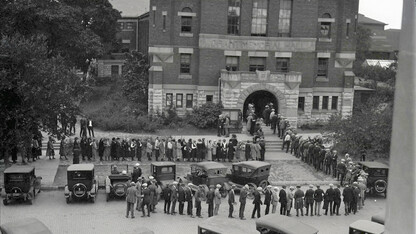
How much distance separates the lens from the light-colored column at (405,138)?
6.73 metres

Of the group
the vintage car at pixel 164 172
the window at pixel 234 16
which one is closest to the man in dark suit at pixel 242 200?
the vintage car at pixel 164 172

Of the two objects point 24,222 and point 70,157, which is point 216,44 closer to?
point 70,157

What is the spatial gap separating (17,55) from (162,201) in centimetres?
1083

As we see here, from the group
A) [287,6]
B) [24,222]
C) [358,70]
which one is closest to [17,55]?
[24,222]

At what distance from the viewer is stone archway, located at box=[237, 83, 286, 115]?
4178cm

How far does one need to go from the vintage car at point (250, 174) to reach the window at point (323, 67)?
22.5 m

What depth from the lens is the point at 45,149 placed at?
1335 inches

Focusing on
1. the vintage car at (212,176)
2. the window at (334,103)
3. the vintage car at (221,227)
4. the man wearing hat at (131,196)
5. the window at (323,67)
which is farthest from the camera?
the window at (334,103)

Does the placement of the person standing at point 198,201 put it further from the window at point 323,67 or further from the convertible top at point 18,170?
the window at point 323,67

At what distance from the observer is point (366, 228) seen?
57.3 feet

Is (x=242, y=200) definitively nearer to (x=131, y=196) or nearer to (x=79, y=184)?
(x=131, y=196)

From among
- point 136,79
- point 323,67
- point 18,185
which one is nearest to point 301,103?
point 323,67

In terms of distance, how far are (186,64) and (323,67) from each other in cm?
1247

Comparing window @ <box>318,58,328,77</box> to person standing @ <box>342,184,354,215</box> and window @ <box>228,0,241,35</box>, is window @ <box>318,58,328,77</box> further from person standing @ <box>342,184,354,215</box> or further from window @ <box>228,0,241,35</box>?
person standing @ <box>342,184,354,215</box>
